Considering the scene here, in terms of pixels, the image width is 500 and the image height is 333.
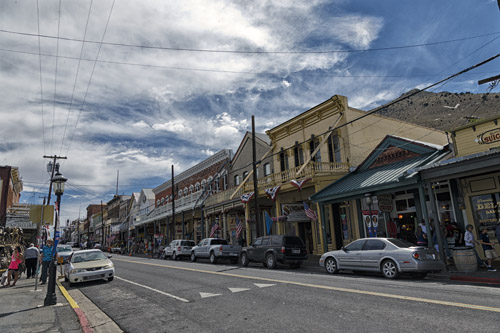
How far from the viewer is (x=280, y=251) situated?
52.0 feet

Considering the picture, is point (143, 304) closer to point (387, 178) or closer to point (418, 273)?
point (418, 273)

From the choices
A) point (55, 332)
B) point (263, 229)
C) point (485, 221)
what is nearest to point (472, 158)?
point (485, 221)

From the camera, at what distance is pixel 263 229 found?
94.4 feet

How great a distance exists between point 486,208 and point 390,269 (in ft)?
21.0

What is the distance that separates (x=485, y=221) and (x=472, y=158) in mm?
3837

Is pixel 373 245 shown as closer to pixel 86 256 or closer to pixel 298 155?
pixel 86 256

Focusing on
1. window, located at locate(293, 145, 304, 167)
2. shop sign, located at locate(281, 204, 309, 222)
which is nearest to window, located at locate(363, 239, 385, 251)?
shop sign, located at locate(281, 204, 309, 222)

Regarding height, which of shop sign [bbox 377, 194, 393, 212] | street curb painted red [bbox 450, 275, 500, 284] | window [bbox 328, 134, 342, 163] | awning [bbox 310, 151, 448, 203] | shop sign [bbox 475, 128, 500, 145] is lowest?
street curb painted red [bbox 450, 275, 500, 284]

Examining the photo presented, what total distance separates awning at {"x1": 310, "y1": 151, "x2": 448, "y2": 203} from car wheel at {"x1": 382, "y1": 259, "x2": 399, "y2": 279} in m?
4.60

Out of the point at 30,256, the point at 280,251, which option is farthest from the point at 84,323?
the point at 30,256

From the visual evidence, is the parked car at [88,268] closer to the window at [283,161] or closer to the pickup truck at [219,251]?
the pickup truck at [219,251]

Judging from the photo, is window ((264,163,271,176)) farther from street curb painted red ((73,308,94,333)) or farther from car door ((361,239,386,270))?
street curb painted red ((73,308,94,333))

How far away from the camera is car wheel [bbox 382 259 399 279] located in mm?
11062

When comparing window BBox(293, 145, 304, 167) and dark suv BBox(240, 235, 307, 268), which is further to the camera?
window BBox(293, 145, 304, 167)
